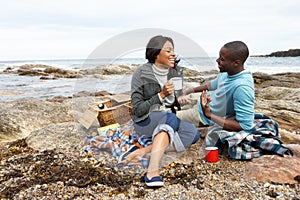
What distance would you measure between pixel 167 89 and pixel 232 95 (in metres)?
0.92

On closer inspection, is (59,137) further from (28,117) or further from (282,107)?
(282,107)

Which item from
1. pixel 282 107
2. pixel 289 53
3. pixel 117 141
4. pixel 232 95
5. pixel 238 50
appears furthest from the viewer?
pixel 289 53

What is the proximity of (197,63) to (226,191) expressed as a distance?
1648mm

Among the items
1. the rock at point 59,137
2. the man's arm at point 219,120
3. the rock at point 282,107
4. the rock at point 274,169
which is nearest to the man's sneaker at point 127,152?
the rock at point 59,137

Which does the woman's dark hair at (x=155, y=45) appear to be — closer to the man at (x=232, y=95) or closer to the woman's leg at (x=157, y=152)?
the man at (x=232, y=95)

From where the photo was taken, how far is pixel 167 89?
315cm

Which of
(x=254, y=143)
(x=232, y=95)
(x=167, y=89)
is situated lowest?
(x=254, y=143)

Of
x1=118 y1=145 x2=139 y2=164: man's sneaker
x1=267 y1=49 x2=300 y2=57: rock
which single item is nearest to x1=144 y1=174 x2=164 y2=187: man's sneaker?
x1=118 y1=145 x2=139 y2=164: man's sneaker

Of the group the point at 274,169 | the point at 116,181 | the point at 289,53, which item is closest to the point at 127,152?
the point at 116,181

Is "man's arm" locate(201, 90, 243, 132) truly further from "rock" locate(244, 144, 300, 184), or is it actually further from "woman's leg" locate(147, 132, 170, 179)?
"woman's leg" locate(147, 132, 170, 179)

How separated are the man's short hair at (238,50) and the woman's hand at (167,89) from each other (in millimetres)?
886

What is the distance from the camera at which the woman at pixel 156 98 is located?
10.7 ft

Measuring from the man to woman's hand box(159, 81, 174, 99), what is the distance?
45 centimetres

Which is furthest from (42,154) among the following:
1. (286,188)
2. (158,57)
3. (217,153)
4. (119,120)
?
(286,188)
